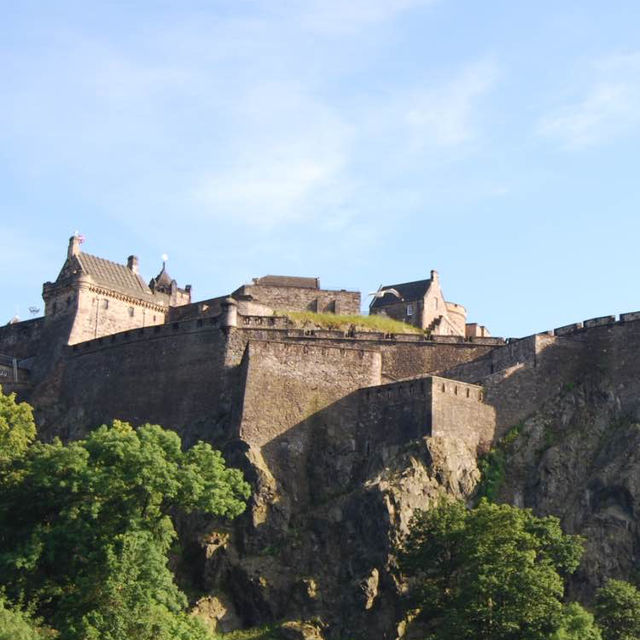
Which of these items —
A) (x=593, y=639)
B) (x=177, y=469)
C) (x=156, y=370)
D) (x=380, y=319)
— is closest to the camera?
(x=593, y=639)

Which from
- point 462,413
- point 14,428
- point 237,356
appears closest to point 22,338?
point 237,356

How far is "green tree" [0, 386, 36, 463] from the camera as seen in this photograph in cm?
6625

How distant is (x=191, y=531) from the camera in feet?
220

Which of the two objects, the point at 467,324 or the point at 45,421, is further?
the point at 467,324

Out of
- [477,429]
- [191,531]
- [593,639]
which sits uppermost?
[477,429]

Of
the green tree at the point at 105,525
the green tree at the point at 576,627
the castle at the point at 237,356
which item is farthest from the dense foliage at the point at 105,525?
the green tree at the point at 576,627

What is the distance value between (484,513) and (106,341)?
29.5m

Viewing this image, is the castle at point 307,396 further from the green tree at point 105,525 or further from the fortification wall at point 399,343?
the green tree at point 105,525

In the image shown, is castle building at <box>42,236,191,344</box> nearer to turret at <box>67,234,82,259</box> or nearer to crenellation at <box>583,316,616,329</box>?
turret at <box>67,234,82,259</box>

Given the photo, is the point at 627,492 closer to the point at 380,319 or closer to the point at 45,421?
the point at 380,319

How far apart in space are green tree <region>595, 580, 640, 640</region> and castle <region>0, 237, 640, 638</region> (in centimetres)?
889

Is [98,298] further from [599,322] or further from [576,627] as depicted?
[576,627]

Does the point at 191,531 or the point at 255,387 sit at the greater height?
the point at 255,387

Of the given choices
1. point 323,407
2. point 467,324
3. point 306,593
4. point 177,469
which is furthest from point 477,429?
point 467,324
